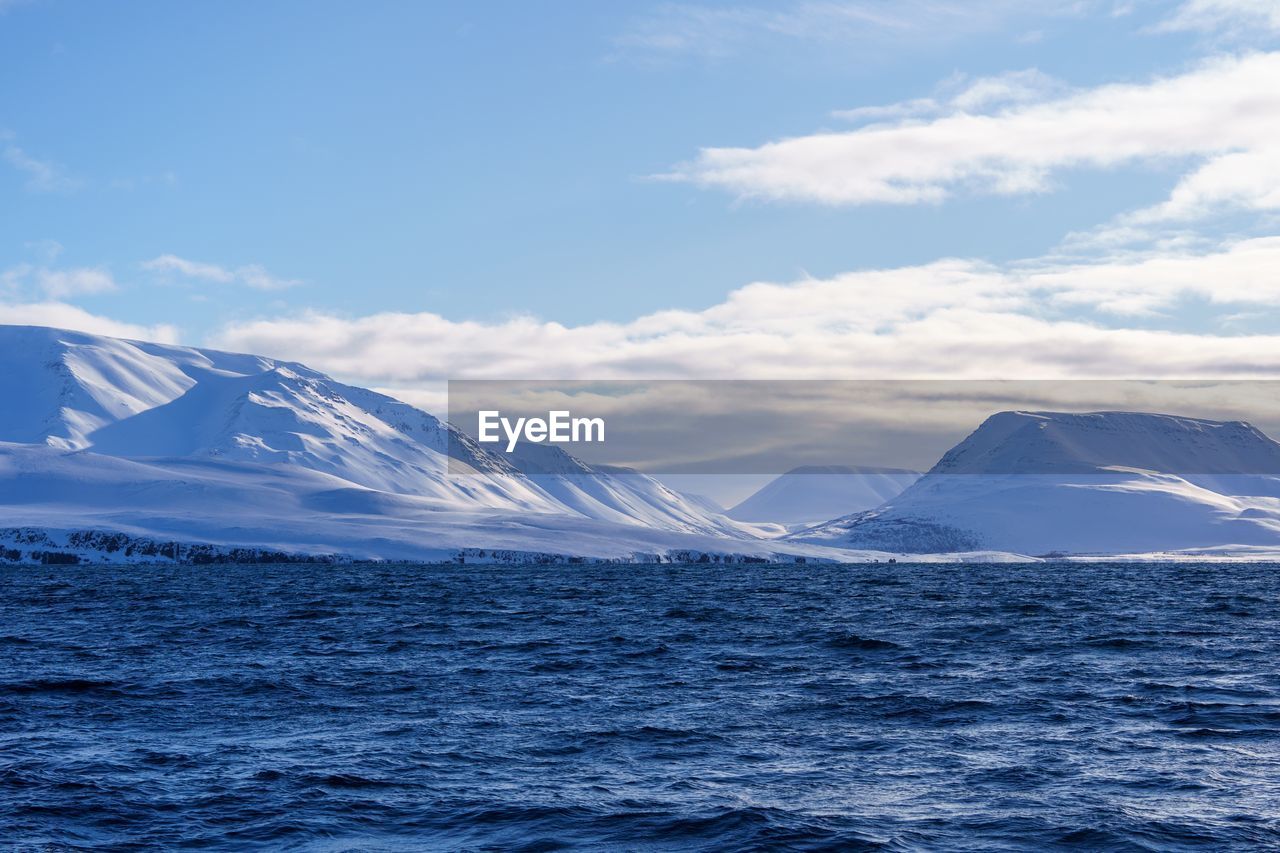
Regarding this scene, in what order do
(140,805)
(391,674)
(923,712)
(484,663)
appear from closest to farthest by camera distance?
1. (140,805)
2. (923,712)
3. (391,674)
4. (484,663)

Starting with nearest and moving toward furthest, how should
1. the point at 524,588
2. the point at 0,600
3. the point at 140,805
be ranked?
the point at 140,805 → the point at 0,600 → the point at 524,588

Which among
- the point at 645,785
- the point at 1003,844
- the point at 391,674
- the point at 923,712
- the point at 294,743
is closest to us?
the point at 1003,844

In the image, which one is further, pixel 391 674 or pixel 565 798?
pixel 391 674

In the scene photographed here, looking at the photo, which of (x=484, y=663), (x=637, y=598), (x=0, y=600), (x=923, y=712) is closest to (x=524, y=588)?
(x=637, y=598)

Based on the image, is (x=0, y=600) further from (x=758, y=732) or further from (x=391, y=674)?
(x=758, y=732)

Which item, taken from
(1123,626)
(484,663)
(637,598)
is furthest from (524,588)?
(484,663)

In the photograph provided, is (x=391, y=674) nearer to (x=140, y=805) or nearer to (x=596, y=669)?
(x=596, y=669)
